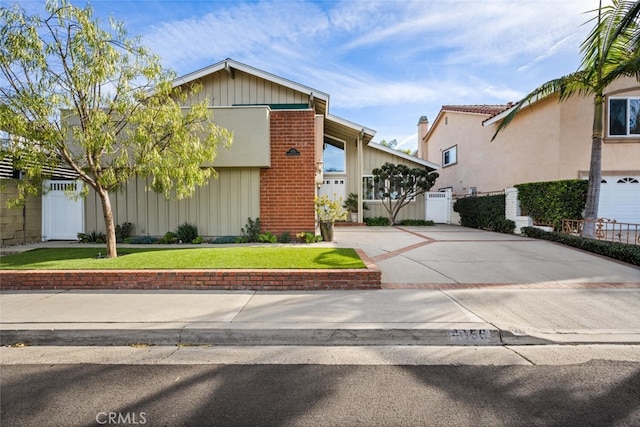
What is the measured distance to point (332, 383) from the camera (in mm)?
3047

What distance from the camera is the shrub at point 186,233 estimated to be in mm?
9703

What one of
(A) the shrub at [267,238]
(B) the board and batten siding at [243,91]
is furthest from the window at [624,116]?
(A) the shrub at [267,238]

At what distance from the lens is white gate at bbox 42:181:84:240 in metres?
10.2

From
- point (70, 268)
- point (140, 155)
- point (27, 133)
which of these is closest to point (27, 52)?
point (27, 133)

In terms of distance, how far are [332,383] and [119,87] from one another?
6.64m

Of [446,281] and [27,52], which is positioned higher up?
[27,52]

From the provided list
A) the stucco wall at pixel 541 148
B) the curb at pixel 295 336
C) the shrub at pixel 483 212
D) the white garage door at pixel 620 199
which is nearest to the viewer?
the curb at pixel 295 336

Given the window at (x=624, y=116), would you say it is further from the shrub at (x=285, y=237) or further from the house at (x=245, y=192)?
the shrub at (x=285, y=237)

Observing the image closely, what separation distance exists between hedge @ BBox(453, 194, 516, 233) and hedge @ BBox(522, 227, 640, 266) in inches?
80.1

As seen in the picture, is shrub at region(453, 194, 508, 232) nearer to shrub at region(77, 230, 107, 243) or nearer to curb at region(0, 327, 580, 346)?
curb at region(0, 327, 580, 346)

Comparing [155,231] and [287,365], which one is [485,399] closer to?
[287,365]

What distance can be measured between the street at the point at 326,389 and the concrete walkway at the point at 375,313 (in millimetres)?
271

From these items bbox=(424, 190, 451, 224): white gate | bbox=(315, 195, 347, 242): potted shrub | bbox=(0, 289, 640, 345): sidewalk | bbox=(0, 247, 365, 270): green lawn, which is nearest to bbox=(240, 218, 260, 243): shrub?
bbox=(0, 247, 365, 270): green lawn

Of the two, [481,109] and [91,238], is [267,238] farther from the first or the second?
[481,109]
